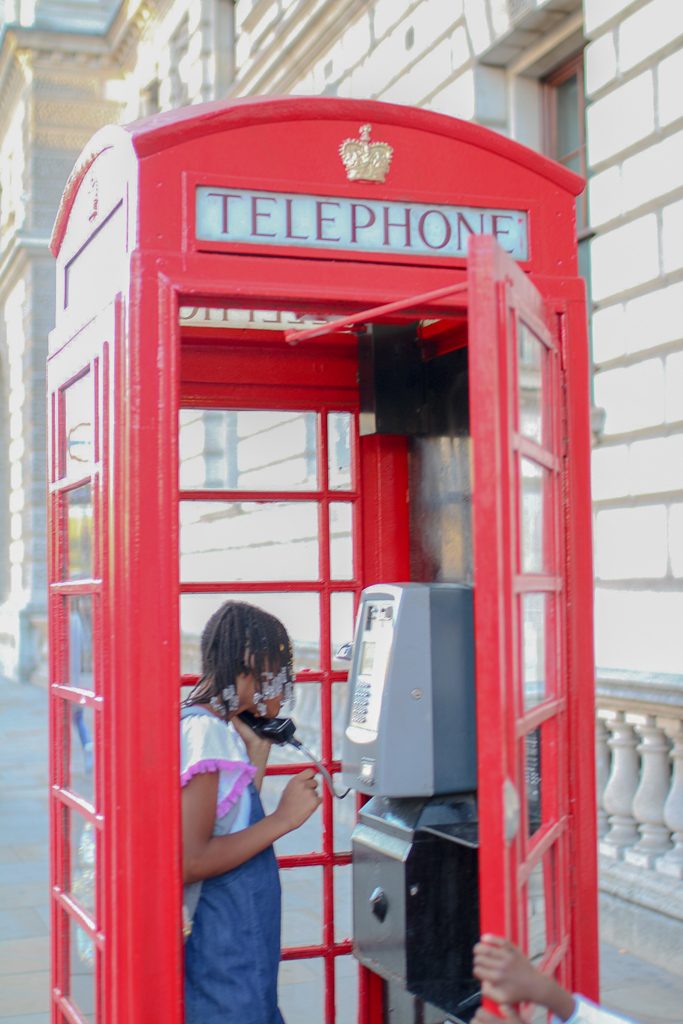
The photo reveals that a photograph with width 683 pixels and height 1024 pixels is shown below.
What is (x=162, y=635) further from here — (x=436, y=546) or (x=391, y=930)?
(x=436, y=546)

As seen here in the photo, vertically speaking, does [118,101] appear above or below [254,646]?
above

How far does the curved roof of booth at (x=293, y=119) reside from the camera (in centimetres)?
266

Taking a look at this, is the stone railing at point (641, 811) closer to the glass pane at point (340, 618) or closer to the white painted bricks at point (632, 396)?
the white painted bricks at point (632, 396)

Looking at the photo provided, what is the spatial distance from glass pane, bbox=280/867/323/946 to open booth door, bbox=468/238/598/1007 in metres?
2.64

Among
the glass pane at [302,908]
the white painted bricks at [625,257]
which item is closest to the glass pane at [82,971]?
the glass pane at [302,908]

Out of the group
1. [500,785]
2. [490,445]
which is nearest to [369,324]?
[490,445]

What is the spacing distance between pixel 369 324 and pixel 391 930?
1.57 m

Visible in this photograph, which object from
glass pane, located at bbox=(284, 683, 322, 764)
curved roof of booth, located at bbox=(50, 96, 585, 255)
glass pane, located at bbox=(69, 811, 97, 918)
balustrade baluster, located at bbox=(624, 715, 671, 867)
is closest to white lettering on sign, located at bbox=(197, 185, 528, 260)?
curved roof of booth, located at bbox=(50, 96, 585, 255)

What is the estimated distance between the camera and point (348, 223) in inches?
109

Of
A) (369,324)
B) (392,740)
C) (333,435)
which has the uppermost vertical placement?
(369,324)

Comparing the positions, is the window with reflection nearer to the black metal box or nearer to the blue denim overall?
the black metal box

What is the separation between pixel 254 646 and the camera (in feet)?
9.82

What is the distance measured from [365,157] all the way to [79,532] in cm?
105

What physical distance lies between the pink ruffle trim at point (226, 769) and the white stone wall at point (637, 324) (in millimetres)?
3328
